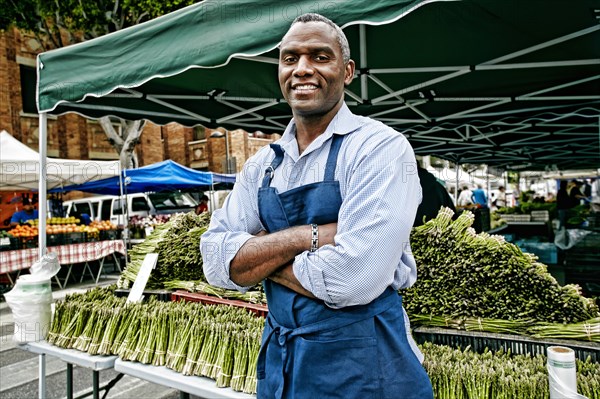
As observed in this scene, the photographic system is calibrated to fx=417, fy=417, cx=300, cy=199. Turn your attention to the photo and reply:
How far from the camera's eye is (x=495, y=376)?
1806 millimetres

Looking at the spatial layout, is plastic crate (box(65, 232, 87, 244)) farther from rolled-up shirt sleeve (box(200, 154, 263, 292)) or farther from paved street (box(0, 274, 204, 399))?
rolled-up shirt sleeve (box(200, 154, 263, 292))

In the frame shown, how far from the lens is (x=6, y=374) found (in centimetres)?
475

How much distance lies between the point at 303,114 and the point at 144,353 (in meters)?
1.97

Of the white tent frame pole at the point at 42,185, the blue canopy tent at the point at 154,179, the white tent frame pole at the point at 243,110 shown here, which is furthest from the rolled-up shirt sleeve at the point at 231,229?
the blue canopy tent at the point at 154,179

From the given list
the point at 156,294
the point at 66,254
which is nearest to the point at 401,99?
the point at 156,294

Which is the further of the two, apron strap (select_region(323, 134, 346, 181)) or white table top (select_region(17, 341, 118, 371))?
white table top (select_region(17, 341, 118, 371))

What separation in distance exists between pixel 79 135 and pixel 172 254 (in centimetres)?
1795

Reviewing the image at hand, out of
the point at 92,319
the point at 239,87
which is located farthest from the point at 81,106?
the point at 92,319

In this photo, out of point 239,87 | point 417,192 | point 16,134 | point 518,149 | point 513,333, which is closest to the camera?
point 417,192

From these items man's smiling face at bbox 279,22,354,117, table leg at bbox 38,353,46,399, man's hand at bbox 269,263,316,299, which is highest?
man's smiling face at bbox 279,22,354,117

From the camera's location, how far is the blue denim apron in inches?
50.5

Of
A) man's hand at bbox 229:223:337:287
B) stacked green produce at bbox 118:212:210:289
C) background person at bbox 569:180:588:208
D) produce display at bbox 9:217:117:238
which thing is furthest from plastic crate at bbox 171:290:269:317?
background person at bbox 569:180:588:208

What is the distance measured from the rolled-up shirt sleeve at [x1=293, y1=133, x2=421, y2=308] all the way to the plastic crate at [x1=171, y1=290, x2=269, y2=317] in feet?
5.07

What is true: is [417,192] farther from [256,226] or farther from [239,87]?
[239,87]
